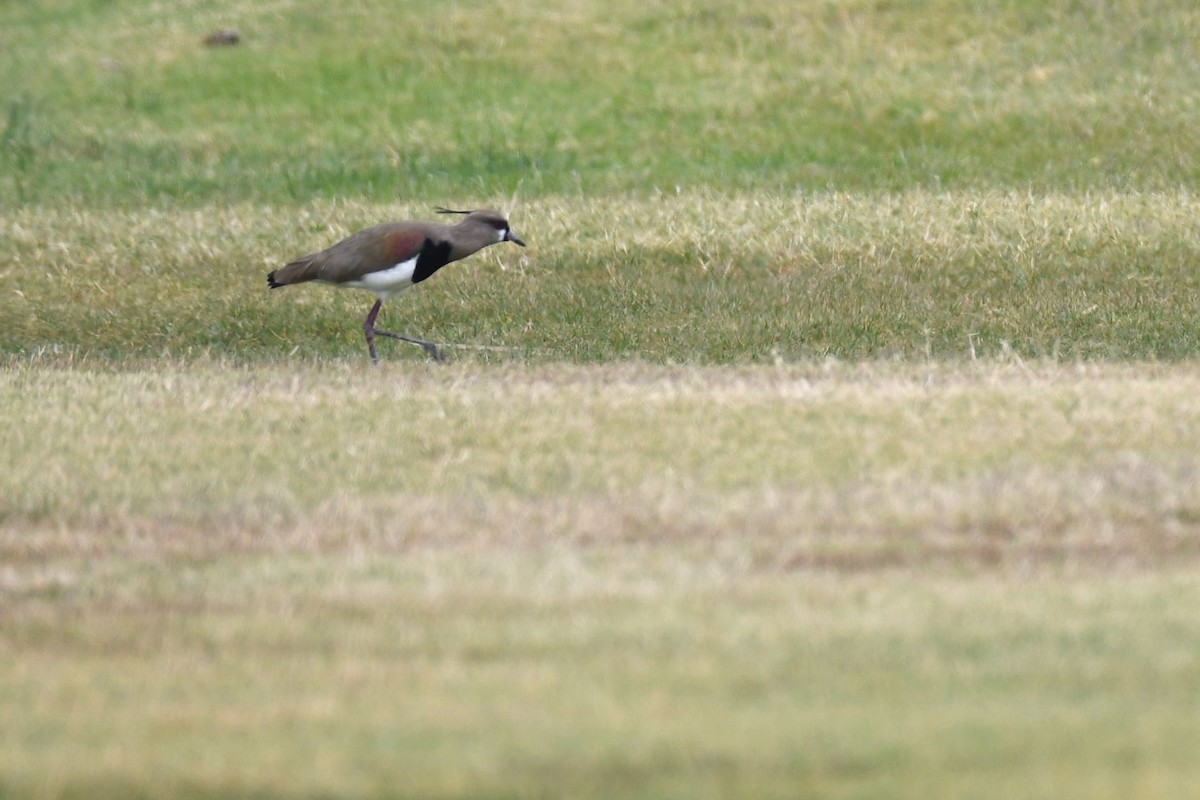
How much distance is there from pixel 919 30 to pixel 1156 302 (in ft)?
37.5

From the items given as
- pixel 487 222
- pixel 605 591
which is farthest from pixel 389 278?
pixel 605 591

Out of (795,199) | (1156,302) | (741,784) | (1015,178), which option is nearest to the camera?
(741,784)

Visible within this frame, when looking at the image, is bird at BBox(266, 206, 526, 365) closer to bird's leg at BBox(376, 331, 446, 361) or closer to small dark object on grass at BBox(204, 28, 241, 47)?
bird's leg at BBox(376, 331, 446, 361)

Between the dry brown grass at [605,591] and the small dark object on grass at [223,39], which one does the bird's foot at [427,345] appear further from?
the small dark object on grass at [223,39]

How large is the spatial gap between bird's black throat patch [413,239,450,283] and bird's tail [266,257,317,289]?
0.78 m

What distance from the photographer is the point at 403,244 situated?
535 inches

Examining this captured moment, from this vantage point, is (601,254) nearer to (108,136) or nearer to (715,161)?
(715,161)

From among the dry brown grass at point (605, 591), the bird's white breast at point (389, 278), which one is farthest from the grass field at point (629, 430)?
the bird's white breast at point (389, 278)

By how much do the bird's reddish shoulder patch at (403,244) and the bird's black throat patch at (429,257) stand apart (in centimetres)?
5

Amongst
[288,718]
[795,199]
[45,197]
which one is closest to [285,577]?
[288,718]

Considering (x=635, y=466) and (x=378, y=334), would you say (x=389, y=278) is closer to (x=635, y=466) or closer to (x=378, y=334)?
(x=378, y=334)

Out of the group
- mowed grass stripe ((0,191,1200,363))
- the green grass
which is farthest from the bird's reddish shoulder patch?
the green grass

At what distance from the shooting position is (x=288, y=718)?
18.0 ft

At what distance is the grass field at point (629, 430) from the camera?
5348 millimetres
